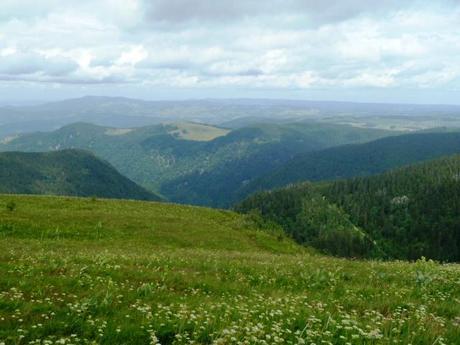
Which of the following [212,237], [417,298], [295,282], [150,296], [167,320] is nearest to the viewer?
[167,320]

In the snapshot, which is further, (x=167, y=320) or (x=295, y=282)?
(x=295, y=282)

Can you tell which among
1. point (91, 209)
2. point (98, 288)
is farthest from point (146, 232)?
point (98, 288)

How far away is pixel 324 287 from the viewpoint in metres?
15.2

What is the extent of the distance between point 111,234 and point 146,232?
4.99m

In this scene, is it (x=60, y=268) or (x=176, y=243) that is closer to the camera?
(x=60, y=268)

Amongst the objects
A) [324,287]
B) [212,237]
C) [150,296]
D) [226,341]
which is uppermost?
[226,341]

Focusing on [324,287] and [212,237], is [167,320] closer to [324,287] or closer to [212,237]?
[324,287]

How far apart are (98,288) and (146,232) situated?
3535 centimetres

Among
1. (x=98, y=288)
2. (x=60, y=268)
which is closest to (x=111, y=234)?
(x=60, y=268)

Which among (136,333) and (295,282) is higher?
(136,333)

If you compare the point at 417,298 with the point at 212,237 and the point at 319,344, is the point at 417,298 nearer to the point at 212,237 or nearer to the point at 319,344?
the point at 319,344

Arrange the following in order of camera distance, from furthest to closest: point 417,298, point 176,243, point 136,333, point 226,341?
point 176,243, point 417,298, point 136,333, point 226,341

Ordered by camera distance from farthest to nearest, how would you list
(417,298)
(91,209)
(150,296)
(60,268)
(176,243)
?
(91,209)
(176,243)
(60,268)
(417,298)
(150,296)

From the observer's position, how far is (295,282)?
15.5 metres
